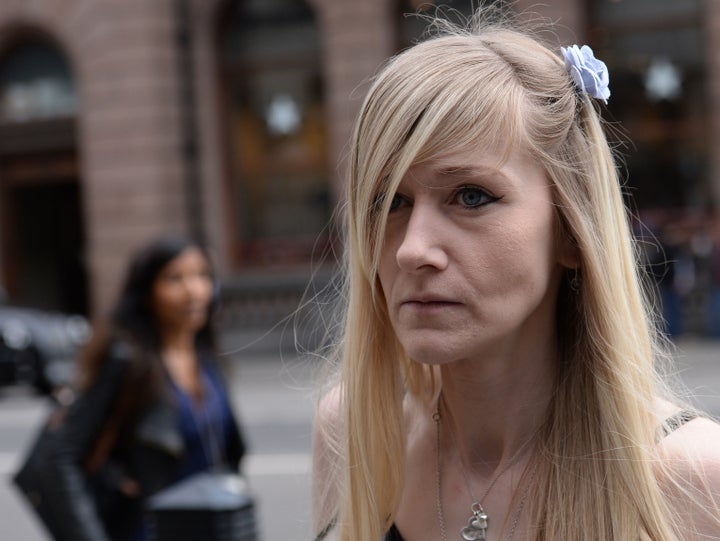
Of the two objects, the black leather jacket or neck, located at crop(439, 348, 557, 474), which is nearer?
neck, located at crop(439, 348, 557, 474)

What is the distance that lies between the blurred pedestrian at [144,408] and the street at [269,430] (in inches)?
19.4

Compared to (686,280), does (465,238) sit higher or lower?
higher

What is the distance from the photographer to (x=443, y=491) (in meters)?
2.07

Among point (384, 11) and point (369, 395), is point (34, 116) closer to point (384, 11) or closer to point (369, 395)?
point (384, 11)

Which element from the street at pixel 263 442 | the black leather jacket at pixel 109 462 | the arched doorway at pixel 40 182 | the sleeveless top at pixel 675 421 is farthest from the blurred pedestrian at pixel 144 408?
the arched doorway at pixel 40 182

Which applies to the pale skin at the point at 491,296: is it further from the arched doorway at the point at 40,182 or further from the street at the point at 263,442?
the arched doorway at the point at 40,182

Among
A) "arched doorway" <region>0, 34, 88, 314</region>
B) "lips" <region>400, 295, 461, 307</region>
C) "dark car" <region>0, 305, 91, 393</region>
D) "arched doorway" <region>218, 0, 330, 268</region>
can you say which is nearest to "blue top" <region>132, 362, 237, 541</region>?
"lips" <region>400, 295, 461, 307</region>

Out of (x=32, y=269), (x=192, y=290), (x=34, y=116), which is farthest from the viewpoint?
(x=32, y=269)

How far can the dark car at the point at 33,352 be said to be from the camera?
583 inches

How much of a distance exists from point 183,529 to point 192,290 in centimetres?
195

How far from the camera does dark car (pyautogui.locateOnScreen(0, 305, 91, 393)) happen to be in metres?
14.8

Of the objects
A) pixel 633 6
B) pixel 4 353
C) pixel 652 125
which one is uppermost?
pixel 633 6

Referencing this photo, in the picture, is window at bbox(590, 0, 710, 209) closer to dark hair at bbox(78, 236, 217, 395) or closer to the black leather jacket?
dark hair at bbox(78, 236, 217, 395)

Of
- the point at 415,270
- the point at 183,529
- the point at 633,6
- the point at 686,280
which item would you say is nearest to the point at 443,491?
the point at 415,270
